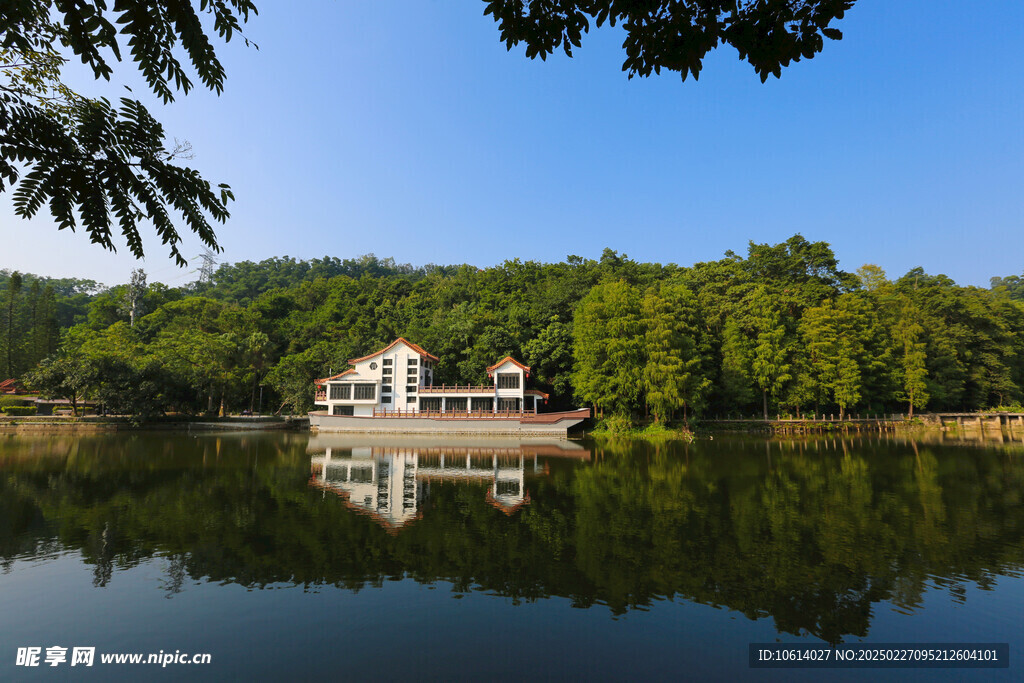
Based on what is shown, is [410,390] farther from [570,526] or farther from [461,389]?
→ [570,526]

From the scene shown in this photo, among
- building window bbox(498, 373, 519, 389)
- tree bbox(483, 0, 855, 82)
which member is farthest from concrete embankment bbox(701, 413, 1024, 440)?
tree bbox(483, 0, 855, 82)

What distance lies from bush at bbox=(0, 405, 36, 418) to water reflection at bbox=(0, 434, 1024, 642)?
25301 mm

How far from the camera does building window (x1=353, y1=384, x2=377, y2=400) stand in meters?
37.7

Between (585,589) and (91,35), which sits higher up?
(91,35)

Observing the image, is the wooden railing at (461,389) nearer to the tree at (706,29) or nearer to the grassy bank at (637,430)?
the grassy bank at (637,430)

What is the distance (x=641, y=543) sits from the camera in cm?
948

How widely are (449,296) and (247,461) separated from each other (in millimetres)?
29559

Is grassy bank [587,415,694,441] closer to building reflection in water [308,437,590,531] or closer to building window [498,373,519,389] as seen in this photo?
building reflection in water [308,437,590,531]

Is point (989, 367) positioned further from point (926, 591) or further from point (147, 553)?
point (147, 553)

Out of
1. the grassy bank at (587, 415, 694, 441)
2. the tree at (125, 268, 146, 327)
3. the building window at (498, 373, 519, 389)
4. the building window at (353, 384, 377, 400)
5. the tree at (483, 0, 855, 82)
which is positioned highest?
the tree at (125, 268, 146, 327)

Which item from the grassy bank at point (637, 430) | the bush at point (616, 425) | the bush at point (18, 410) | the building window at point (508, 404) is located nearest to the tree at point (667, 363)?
the grassy bank at point (637, 430)

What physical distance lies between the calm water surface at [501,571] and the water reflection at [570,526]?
7 cm

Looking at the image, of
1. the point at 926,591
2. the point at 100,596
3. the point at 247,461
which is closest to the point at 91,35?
the point at 100,596

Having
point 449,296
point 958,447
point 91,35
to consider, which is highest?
point 449,296
